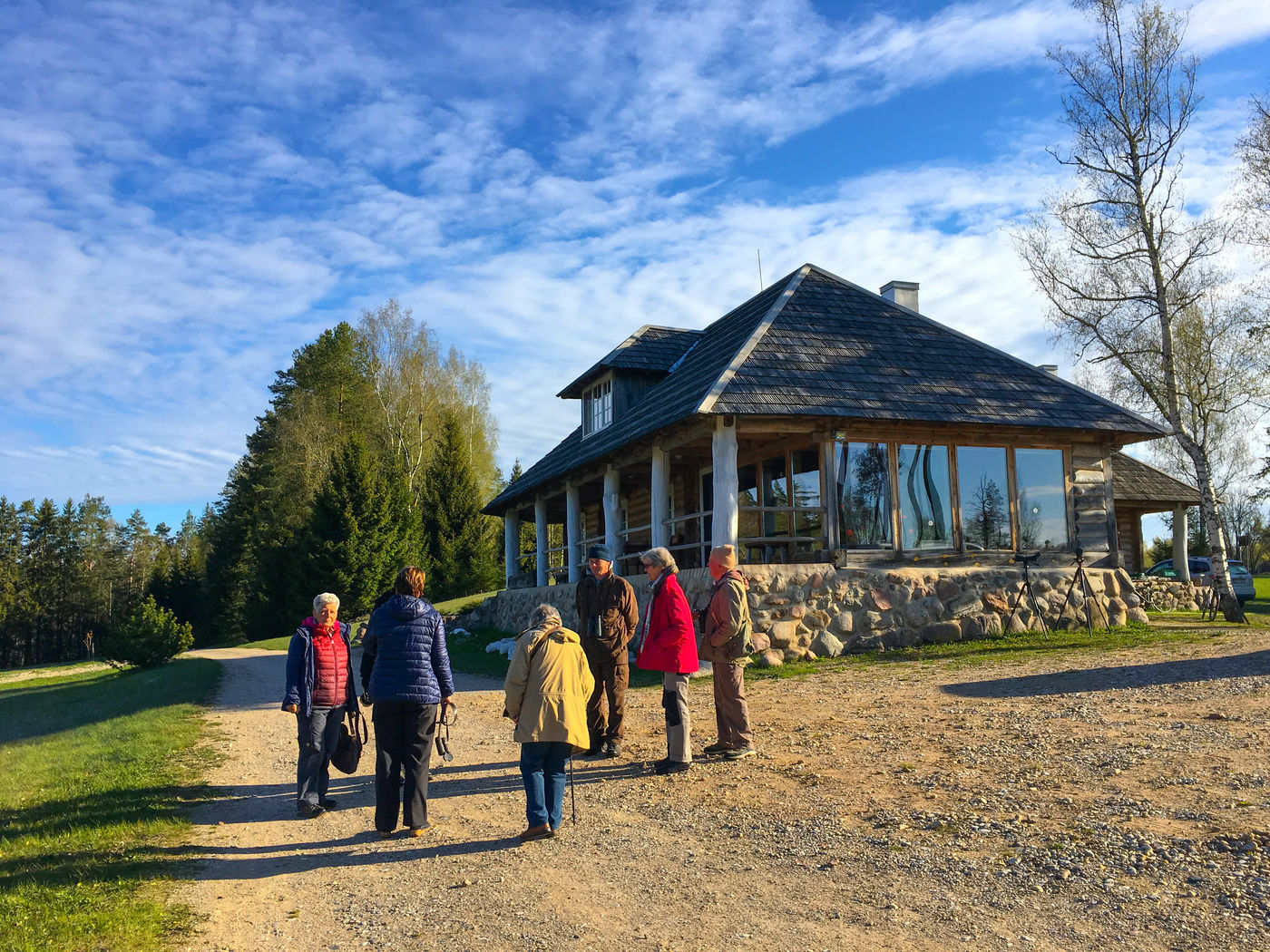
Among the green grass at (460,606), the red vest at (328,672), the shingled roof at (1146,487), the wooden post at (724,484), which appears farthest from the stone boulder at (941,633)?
the green grass at (460,606)

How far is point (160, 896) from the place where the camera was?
5.16 meters

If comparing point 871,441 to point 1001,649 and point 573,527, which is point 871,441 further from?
point 573,527

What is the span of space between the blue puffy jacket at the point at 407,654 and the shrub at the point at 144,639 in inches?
759

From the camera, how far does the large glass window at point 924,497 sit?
15.2 m

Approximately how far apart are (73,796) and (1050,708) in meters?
8.97

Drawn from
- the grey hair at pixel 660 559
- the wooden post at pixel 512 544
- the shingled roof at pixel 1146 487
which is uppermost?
the shingled roof at pixel 1146 487

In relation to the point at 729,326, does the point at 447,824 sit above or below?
below

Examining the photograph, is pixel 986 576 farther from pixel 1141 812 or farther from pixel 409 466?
pixel 409 466

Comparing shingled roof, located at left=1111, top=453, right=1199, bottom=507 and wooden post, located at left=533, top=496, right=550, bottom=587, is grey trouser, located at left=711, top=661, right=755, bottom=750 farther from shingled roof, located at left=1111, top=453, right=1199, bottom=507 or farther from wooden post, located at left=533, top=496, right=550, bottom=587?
shingled roof, located at left=1111, top=453, right=1199, bottom=507

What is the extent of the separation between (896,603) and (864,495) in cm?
185

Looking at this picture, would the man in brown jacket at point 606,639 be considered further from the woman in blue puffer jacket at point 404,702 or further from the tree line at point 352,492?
the tree line at point 352,492

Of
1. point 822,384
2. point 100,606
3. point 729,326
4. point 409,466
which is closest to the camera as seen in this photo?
point 822,384

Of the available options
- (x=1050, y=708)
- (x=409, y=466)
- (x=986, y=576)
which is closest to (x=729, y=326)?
(x=986, y=576)

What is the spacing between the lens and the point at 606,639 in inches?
322
